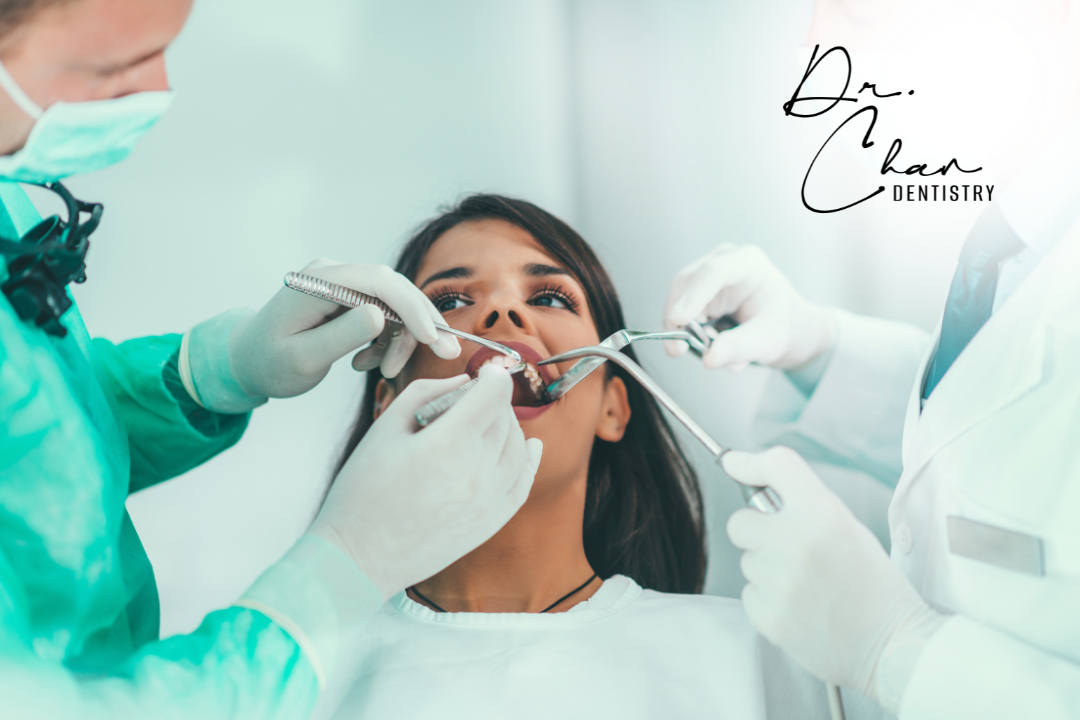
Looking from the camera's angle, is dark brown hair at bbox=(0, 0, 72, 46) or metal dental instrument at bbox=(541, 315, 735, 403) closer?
dark brown hair at bbox=(0, 0, 72, 46)

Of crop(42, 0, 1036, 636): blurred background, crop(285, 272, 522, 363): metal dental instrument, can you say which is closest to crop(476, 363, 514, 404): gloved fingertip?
crop(285, 272, 522, 363): metal dental instrument

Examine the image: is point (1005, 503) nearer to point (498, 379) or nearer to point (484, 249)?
point (498, 379)

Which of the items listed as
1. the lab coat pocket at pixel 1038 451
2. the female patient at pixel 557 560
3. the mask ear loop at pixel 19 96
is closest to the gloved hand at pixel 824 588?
the lab coat pocket at pixel 1038 451

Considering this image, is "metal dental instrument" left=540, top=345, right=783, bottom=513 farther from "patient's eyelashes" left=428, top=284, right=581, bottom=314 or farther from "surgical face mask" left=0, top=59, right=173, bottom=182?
"surgical face mask" left=0, top=59, right=173, bottom=182

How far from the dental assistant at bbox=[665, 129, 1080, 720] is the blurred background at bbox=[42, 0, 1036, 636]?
0.39 metres

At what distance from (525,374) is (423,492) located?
1.07 feet

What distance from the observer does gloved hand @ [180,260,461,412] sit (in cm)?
105

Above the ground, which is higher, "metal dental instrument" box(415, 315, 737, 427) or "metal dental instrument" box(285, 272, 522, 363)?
"metal dental instrument" box(285, 272, 522, 363)

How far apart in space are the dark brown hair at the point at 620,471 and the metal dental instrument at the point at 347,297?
0.36 m

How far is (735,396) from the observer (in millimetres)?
1631

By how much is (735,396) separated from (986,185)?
661 millimetres

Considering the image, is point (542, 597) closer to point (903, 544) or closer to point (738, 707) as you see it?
point (738, 707)

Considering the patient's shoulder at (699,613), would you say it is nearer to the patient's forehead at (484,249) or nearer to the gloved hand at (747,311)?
the gloved hand at (747,311)

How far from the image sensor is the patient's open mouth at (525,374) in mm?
1142
